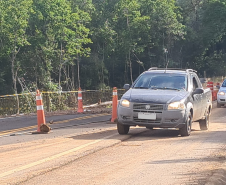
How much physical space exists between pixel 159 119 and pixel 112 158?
10.7 feet

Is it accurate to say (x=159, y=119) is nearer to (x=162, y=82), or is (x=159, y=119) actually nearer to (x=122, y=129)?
(x=122, y=129)

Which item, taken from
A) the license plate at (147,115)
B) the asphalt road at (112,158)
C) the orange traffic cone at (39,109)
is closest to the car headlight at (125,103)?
the license plate at (147,115)

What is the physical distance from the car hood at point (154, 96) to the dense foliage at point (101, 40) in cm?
3713

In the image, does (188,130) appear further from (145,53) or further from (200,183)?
(145,53)

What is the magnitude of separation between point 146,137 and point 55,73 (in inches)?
1875

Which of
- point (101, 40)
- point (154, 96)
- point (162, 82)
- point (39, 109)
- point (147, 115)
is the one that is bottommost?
point (147, 115)

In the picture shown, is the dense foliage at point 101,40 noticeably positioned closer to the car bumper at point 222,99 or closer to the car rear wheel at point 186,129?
the car bumper at point 222,99

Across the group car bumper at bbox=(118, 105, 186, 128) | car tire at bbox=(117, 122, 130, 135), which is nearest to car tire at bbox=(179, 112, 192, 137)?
car bumper at bbox=(118, 105, 186, 128)

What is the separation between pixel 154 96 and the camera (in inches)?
448

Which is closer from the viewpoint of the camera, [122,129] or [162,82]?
[122,129]

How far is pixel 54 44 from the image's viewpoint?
176 feet

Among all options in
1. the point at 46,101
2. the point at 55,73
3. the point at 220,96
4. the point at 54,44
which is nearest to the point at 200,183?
the point at 220,96

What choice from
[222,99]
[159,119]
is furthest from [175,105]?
[222,99]

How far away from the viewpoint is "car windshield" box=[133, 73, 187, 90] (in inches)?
486
